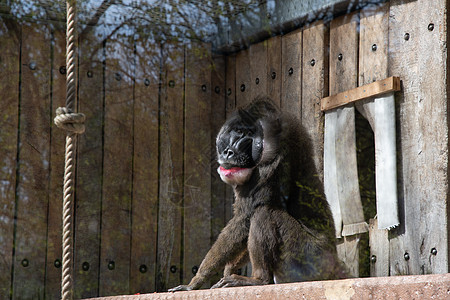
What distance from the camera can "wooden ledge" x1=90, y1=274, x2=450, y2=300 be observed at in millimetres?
1435

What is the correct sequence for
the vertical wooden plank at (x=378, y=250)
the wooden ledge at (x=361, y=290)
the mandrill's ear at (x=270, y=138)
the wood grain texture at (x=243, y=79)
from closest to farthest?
the wooden ledge at (x=361, y=290)
the vertical wooden plank at (x=378, y=250)
the mandrill's ear at (x=270, y=138)
the wood grain texture at (x=243, y=79)

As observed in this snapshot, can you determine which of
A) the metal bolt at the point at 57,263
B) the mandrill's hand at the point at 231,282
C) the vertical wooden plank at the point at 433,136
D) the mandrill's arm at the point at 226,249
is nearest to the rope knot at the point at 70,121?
the mandrill's hand at the point at 231,282

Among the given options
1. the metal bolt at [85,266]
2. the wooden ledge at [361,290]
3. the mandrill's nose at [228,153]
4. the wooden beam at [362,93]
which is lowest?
the metal bolt at [85,266]

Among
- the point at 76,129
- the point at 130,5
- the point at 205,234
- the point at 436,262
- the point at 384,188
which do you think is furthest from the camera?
the point at 205,234

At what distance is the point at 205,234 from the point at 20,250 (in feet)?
2.98

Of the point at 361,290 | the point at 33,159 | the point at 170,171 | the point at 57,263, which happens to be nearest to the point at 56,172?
the point at 33,159

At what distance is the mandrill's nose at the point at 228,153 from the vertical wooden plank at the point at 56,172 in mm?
976

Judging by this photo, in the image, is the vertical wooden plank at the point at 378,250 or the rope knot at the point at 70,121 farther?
the vertical wooden plank at the point at 378,250

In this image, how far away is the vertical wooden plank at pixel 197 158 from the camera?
11.2 ft

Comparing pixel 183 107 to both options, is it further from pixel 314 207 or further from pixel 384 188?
pixel 384 188

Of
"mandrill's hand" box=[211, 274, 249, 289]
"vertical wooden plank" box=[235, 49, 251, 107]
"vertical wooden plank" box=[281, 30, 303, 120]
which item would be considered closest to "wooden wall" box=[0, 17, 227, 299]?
"vertical wooden plank" box=[235, 49, 251, 107]

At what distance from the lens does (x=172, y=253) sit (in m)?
3.53

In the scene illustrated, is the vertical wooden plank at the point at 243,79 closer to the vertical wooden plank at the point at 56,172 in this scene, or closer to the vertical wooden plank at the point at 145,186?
the vertical wooden plank at the point at 145,186

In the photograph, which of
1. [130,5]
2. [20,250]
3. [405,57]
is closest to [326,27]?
[405,57]
